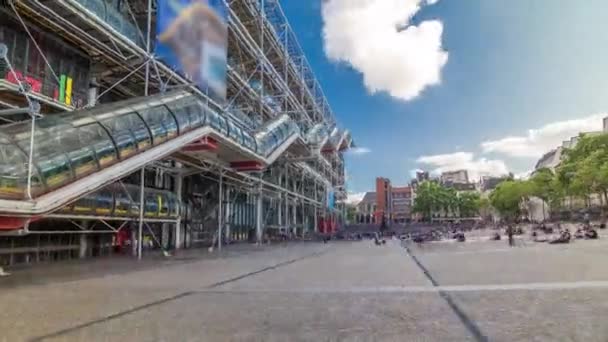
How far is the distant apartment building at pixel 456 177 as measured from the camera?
435 feet

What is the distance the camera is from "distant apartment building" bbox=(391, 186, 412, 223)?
109 meters

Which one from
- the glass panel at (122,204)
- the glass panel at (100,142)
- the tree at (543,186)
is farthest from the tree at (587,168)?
the glass panel at (100,142)

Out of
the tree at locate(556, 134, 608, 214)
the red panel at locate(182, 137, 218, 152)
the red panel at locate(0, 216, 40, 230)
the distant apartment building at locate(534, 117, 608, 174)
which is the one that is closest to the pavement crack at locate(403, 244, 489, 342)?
the red panel at locate(0, 216, 40, 230)

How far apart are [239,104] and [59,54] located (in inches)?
602

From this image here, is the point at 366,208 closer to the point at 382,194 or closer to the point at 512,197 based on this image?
the point at 382,194

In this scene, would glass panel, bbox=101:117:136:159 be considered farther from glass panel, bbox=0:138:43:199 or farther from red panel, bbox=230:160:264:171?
red panel, bbox=230:160:264:171

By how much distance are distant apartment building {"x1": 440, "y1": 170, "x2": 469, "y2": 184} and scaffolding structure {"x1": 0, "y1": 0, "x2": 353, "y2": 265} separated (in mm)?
105239

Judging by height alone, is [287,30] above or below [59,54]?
above

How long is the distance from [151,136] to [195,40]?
6337mm

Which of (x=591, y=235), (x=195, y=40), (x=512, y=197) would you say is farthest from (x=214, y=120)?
(x=512, y=197)

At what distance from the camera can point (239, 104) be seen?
2795 cm

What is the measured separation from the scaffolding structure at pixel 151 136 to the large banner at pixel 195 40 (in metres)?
0.49

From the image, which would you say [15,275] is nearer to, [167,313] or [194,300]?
[194,300]

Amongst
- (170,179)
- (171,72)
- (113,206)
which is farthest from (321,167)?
(113,206)
